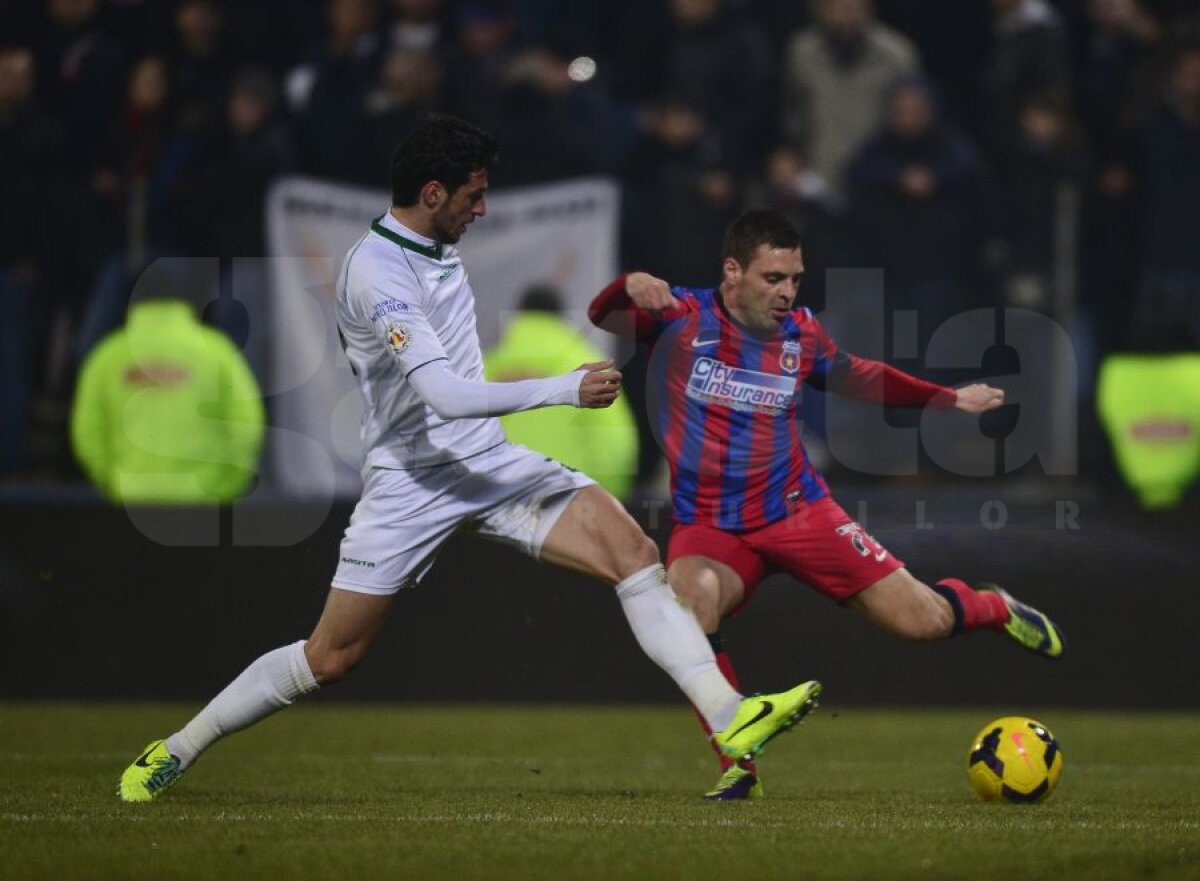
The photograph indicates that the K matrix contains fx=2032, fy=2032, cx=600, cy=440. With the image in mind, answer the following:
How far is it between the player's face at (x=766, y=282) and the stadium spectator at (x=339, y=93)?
15.4 ft

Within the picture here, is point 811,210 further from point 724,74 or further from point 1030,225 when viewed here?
point 724,74

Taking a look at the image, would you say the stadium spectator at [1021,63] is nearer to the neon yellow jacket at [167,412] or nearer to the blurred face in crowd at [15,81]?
the neon yellow jacket at [167,412]

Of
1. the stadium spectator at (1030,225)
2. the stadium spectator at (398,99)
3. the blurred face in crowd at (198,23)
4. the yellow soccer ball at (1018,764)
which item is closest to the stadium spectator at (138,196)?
the blurred face in crowd at (198,23)

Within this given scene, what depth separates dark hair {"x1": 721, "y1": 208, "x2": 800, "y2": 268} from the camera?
23.6 ft

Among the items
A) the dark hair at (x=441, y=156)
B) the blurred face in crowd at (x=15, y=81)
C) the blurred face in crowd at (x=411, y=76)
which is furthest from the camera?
the blurred face in crowd at (x=15, y=81)

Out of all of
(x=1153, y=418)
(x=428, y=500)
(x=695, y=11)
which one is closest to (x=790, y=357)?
(x=428, y=500)

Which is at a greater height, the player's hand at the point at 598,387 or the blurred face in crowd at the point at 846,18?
the blurred face in crowd at the point at 846,18

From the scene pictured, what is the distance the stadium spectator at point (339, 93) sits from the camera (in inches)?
463

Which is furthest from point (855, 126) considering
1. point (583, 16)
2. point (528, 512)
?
point (528, 512)

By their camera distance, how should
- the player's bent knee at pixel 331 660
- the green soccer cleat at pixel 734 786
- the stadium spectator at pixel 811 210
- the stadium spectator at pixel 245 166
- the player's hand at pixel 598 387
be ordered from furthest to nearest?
the stadium spectator at pixel 245 166 → the stadium spectator at pixel 811 210 → the green soccer cleat at pixel 734 786 → the player's bent knee at pixel 331 660 → the player's hand at pixel 598 387

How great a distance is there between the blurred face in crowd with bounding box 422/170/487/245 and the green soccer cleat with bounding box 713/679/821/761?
6.07ft

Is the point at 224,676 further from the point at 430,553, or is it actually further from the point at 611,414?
the point at 430,553

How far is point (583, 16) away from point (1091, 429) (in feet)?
14.7

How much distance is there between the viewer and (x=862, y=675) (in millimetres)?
10625
